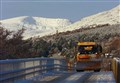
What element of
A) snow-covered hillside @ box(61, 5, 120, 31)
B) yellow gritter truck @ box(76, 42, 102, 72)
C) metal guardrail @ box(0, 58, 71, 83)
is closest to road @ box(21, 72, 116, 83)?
metal guardrail @ box(0, 58, 71, 83)

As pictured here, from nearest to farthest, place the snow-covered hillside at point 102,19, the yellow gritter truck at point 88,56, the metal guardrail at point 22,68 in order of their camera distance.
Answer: the metal guardrail at point 22,68, the yellow gritter truck at point 88,56, the snow-covered hillside at point 102,19

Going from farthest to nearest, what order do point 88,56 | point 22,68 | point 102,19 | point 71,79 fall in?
1. point 102,19
2. point 88,56
3. point 71,79
4. point 22,68

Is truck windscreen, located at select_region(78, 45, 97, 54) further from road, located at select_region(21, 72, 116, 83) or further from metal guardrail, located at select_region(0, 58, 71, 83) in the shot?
road, located at select_region(21, 72, 116, 83)

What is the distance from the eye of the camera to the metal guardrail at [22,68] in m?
20.2

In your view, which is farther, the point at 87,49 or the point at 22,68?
the point at 87,49

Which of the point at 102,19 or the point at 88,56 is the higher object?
the point at 102,19

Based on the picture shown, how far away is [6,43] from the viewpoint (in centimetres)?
6562

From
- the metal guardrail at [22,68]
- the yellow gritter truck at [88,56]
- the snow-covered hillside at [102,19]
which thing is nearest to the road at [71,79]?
the metal guardrail at [22,68]

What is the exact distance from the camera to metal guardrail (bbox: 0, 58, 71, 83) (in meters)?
20.2

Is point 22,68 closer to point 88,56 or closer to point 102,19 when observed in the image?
point 88,56

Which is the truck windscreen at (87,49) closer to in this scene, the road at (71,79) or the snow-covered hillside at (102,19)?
the road at (71,79)

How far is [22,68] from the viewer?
24.3 meters

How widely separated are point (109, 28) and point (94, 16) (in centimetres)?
6536

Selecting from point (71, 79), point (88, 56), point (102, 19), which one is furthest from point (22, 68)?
point (102, 19)
